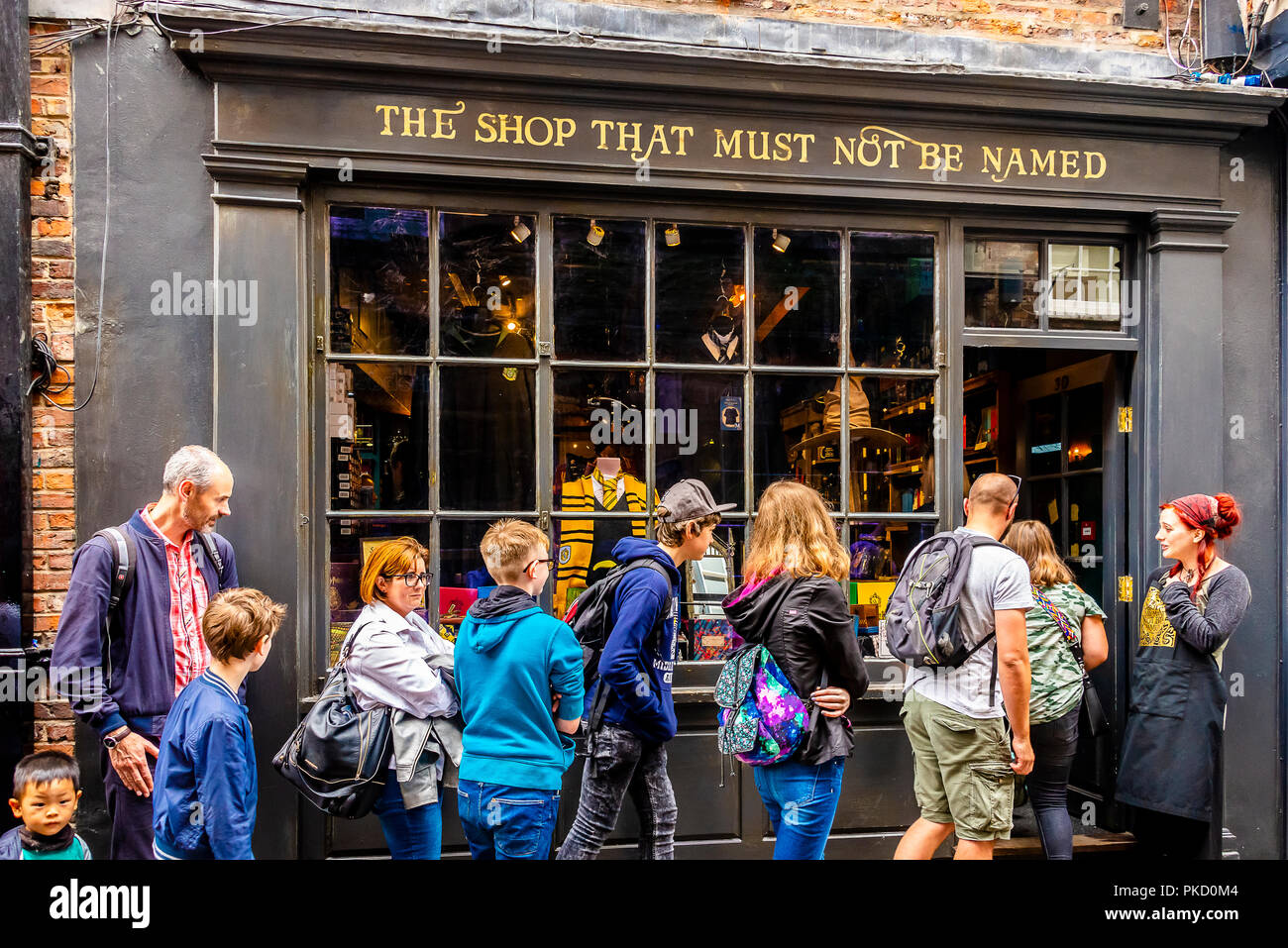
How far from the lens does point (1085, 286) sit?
17.8 ft

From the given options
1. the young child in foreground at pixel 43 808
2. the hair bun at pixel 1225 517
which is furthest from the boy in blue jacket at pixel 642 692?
the hair bun at pixel 1225 517

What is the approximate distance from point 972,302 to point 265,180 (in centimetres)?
378

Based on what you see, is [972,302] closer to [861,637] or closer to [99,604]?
[861,637]

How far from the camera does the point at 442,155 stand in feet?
15.4

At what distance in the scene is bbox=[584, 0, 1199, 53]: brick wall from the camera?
5105 millimetres

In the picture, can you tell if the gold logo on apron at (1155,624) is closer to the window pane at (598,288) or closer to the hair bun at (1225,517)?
the hair bun at (1225,517)

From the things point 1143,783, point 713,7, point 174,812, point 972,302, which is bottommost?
point 1143,783

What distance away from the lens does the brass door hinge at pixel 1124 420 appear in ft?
17.8

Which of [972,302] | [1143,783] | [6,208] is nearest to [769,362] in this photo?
[972,302]

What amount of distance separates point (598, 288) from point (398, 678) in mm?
2334

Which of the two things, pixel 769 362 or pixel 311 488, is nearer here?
pixel 311 488

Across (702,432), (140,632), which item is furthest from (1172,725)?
(140,632)

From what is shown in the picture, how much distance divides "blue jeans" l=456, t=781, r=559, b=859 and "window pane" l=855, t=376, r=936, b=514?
2530 mm
